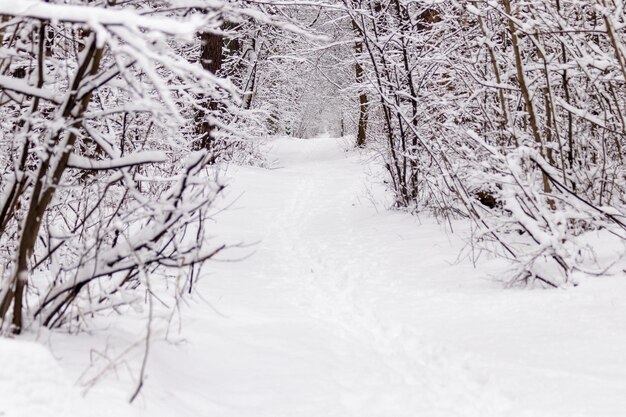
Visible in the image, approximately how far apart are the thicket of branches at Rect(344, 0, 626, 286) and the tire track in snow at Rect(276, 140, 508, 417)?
1.28 meters

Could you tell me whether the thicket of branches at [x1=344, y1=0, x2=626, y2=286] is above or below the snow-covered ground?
above

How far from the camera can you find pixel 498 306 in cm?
416

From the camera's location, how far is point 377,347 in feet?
11.9

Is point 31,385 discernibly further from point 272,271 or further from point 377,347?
point 272,271

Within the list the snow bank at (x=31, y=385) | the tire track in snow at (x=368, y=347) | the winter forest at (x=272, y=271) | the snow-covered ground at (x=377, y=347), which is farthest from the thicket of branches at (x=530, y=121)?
the snow bank at (x=31, y=385)

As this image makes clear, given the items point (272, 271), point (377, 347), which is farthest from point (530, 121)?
point (272, 271)

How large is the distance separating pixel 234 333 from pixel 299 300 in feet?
4.26

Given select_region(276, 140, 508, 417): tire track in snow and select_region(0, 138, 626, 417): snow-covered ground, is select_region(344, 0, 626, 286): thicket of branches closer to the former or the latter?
select_region(0, 138, 626, 417): snow-covered ground

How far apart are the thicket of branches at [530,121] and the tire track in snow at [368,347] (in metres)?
1.28

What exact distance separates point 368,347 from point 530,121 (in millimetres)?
2653

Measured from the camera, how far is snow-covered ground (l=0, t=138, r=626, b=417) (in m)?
2.53

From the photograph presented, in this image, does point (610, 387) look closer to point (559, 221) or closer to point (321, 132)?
point (559, 221)

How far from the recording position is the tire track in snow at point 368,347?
2.76 metres

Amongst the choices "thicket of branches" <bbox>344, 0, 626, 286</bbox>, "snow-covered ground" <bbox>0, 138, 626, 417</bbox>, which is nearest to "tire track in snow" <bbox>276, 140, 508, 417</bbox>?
"snow-covered ground" <bbox>0, 138, 626, 417</bbox>
